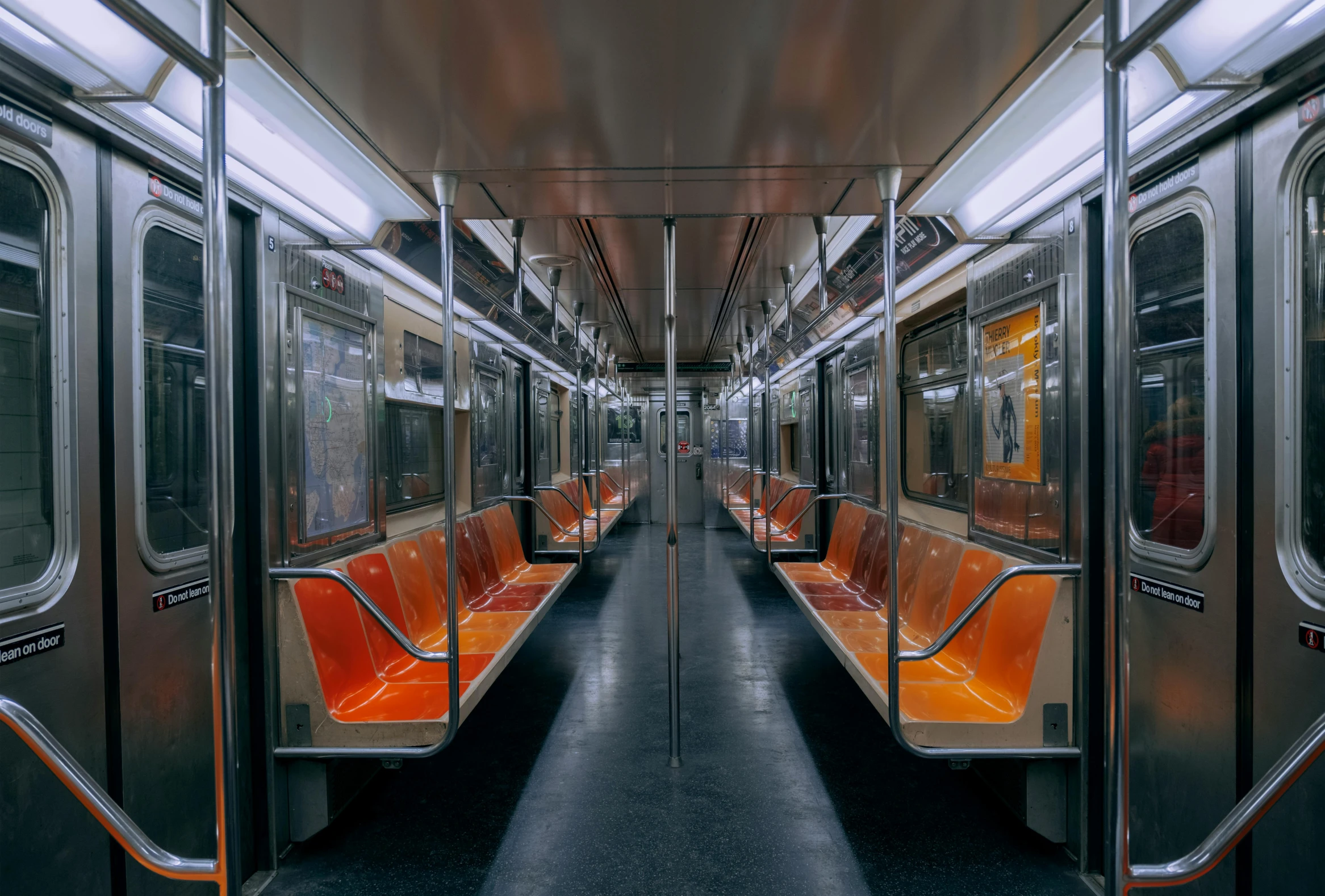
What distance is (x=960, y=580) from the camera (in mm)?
3189

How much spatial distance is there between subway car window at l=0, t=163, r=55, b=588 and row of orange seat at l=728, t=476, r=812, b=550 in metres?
4.34

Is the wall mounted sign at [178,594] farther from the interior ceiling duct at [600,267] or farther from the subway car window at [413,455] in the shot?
the interior ceiling duct at [600,267]

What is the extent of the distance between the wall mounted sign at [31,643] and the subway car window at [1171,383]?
10.3ft

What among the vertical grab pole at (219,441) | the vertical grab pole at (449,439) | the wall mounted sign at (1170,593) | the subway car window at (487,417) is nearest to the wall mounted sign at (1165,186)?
the wall mounted sign at (1170,593)

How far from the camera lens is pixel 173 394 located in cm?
211

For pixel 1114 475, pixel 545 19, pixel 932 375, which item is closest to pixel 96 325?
pixel 545 19

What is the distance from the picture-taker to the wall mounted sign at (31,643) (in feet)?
5.17

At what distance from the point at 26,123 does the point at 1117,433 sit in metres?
2.47

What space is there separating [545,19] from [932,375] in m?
3.69

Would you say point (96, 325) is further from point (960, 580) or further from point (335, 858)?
point (960, 580)

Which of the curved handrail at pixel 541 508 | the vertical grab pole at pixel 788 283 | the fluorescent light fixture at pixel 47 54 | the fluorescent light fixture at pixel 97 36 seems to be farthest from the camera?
the curved handrail at pixel 541 508

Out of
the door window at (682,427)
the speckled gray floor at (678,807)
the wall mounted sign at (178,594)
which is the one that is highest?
the door window at (682,427)

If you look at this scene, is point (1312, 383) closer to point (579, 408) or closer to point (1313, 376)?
point (1313, 376)

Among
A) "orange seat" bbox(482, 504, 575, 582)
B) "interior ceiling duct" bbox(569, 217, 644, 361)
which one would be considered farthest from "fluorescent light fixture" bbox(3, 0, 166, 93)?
"orange seat" bbox(482, 504, 575, 582)
